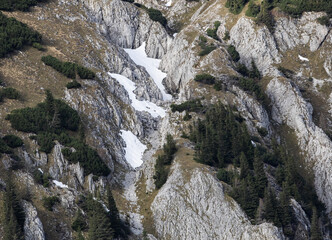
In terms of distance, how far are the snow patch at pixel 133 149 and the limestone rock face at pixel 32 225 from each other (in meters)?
30.0

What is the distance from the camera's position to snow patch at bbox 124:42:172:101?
124 m

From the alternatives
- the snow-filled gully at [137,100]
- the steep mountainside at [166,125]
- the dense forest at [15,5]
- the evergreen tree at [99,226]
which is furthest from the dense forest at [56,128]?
the dense forest at [15,5]

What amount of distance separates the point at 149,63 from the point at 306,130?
50.2 metres

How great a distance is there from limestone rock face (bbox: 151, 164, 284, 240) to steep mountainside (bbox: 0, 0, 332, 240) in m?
0.18

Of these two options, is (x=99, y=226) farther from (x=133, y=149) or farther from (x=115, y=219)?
(x=133, y=149)

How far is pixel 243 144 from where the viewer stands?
8750cm

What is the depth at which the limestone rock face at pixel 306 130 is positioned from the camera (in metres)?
92.4

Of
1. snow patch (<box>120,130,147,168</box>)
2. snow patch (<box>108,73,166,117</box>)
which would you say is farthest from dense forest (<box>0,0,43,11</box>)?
snow patch (<box>120,130,147,168</box>)

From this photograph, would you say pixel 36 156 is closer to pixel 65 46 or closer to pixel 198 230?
pixel 198 230

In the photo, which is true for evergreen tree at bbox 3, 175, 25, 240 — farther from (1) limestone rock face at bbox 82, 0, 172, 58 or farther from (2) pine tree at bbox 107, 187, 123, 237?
(1) limestone rock face at bbox 82, 0, 172, 58

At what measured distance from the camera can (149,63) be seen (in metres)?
132

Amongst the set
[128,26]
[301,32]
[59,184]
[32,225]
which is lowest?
[59,184]

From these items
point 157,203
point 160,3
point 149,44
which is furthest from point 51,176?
point 160,3

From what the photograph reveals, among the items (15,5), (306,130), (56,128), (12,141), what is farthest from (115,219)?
(15,5)
